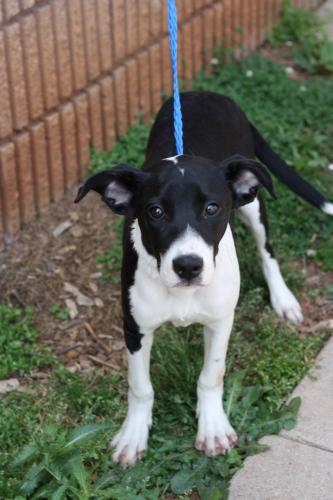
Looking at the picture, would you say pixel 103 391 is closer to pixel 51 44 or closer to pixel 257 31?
pixel 51 44

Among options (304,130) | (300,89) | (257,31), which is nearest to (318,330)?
(304,130)

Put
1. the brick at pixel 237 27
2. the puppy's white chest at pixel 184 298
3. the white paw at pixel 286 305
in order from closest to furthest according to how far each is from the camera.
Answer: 1. the puppy's white chest at pixel 184 298
2. the white paw at pixel 286 305
3. the brick at pixel 237 27

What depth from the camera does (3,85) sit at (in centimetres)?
521

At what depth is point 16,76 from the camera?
17.4 ft

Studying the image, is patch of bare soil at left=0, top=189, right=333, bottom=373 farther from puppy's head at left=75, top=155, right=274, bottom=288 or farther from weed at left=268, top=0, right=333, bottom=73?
weed at left=268, top=0, right=333, bottom=73

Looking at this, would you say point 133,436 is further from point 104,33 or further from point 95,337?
point 104,33

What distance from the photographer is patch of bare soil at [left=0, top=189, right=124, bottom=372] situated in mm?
4980

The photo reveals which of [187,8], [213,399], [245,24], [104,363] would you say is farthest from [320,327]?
[245,24]

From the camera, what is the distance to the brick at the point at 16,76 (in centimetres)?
519

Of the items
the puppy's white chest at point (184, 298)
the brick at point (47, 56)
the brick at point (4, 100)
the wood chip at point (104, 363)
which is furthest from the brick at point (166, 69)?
the puppy's white chest at point (184, 298)

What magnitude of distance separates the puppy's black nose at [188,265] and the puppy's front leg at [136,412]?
2.68 feet

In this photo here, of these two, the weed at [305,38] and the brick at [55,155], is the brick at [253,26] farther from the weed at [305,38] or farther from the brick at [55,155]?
the brick at [55,155]

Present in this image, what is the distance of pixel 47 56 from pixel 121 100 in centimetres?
88

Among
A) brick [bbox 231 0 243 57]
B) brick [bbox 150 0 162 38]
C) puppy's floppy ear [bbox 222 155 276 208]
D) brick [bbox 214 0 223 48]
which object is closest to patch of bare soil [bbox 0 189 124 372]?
brick [bbox 150 0 162 38]
